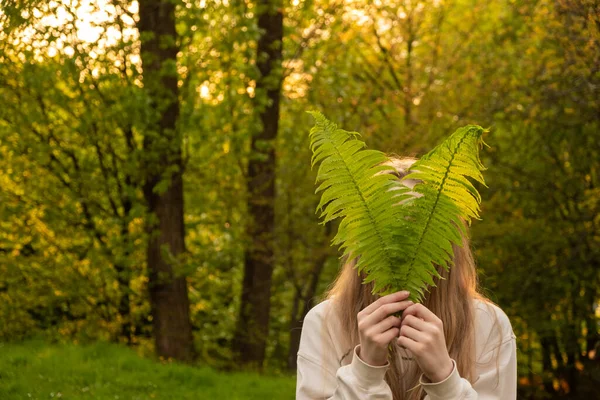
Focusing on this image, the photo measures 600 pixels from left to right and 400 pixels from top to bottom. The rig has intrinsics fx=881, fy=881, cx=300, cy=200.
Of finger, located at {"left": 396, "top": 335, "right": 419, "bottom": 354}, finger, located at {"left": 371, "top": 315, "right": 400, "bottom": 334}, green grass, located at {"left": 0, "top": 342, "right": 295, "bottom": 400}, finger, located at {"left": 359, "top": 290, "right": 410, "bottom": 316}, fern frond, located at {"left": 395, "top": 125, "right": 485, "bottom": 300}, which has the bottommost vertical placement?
green grass, located at {"left": 0, "top": 342, "right": 295, "bottom": 400}

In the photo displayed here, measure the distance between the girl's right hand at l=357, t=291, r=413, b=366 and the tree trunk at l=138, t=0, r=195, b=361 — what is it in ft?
24.5

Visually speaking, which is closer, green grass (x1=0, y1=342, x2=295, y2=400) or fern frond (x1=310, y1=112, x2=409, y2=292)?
fern frond (x1=310, y1=112, x2=409, y2=292)

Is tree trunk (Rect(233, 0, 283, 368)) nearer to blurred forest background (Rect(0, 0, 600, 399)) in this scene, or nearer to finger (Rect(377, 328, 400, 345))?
blurred forest background (Rect(0, 0, 600, 399))

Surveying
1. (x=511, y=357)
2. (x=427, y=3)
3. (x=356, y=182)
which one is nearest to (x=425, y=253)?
(x=356, y=182)

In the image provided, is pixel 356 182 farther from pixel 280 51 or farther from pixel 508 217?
pixel 508 217

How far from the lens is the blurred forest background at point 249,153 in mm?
10117

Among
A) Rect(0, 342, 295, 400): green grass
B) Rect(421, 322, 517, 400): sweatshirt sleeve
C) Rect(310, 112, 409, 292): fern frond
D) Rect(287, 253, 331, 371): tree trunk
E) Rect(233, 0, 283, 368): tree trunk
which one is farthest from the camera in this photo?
Rect(287, 253, 331, 371): tree trunk

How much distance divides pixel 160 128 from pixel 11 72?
69.1 inches

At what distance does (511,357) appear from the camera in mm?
3070

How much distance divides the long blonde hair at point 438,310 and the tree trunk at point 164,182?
6.94m

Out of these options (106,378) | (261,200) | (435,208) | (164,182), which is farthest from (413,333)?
(261,200)

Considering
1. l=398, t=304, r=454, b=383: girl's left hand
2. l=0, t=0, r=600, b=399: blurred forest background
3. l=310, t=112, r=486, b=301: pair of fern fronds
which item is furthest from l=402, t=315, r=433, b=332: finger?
l=0, t=0, r=600, b=399: blurred forest background

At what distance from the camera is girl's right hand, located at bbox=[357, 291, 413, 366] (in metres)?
2.57

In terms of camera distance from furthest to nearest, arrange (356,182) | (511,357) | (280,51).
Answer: (280,51) < (511,357) < (356,182)
